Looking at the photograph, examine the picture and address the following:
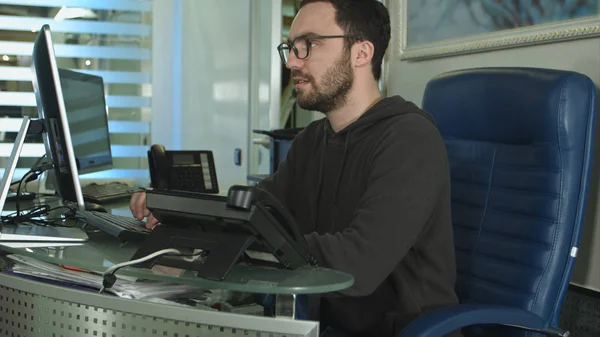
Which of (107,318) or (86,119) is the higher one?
(86,119)

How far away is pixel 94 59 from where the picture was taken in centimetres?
439

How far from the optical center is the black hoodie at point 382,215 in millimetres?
1232

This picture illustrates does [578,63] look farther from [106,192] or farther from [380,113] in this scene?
[106,192]

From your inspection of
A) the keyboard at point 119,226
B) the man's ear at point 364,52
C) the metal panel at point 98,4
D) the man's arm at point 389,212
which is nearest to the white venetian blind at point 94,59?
the metal panel at point 98,4

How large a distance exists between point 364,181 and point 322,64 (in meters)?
0.29

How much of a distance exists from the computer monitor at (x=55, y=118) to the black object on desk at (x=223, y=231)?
488 mm

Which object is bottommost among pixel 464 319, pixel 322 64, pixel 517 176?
pixel 464 319

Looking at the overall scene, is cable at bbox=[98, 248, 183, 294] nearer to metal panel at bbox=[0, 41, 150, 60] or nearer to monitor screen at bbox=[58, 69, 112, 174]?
monitor screen at bbox=[58, 69, 112, 174]

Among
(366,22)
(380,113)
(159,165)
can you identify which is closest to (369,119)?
(380,113)

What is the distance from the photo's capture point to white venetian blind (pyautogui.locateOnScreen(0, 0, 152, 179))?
416 cm

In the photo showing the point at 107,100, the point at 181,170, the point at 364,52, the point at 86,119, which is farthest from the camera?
the point at 107,100

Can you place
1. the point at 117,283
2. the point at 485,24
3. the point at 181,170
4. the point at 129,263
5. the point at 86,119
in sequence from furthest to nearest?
the point at 181,170 → the point at 86,119 → the point at 485,24 → the point at 117,283 → the point at 129,263

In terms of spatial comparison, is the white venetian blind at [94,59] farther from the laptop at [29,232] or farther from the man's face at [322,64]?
the man's face at [322,64]

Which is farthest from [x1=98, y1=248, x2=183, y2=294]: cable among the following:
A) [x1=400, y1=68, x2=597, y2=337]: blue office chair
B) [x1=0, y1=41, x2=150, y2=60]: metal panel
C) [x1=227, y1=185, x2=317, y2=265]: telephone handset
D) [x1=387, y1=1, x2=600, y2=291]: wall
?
[x1=0, y1=41, x2=150, y2=60]: metal panel
